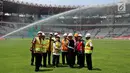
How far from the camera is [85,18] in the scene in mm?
129000

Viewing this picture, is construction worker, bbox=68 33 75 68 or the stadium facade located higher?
the stadium facade

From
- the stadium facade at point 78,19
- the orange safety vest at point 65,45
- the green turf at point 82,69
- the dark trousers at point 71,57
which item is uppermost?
the stadium facade at point 78,19

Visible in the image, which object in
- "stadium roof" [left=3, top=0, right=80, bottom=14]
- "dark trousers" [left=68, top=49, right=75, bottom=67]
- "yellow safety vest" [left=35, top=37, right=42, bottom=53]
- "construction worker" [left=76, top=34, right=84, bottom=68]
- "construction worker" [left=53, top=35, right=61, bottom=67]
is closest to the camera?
"yellow safety vest" [left=35, top=37, right=42, bottom=53]

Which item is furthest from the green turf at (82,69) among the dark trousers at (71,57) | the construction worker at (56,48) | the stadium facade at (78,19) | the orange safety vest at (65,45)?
the stadium facade at (78,19)

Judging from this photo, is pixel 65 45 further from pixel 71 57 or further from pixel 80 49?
pixel 80 49

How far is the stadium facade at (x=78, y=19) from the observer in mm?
118312

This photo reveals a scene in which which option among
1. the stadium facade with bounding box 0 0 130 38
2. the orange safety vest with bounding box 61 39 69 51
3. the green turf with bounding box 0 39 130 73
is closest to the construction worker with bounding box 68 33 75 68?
the orange safety vest with bounding box 61 39 69 51

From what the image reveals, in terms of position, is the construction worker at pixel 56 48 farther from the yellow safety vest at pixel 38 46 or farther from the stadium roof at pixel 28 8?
the stadium roof at pixel 28 8

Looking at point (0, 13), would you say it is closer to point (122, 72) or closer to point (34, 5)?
point (34, 5)

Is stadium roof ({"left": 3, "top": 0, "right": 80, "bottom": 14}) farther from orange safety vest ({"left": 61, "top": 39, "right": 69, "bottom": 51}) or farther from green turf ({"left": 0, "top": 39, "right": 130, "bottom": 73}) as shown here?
orange safety vest ({"left": 61, "top": 39, "right": 69, "bottom": 51})

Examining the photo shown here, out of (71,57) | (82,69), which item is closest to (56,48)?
(71,57)

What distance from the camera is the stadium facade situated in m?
118

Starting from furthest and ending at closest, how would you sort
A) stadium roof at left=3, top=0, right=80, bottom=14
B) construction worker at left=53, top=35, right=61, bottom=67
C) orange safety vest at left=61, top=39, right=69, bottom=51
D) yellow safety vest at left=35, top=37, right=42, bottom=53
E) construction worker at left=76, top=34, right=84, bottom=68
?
stadium roof at left=3, top=0, right=80, bottom=14 → orange safety vest at left=61, top=39, right=69, bottom=51 → construction worker at left=53, top=35, right=61, bottom=67 → construction worker at left=76, top=34, right=84, bottom=68 → yellow safety vest at left=35, top=37, right=42, bottom=53

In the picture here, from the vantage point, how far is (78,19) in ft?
421
